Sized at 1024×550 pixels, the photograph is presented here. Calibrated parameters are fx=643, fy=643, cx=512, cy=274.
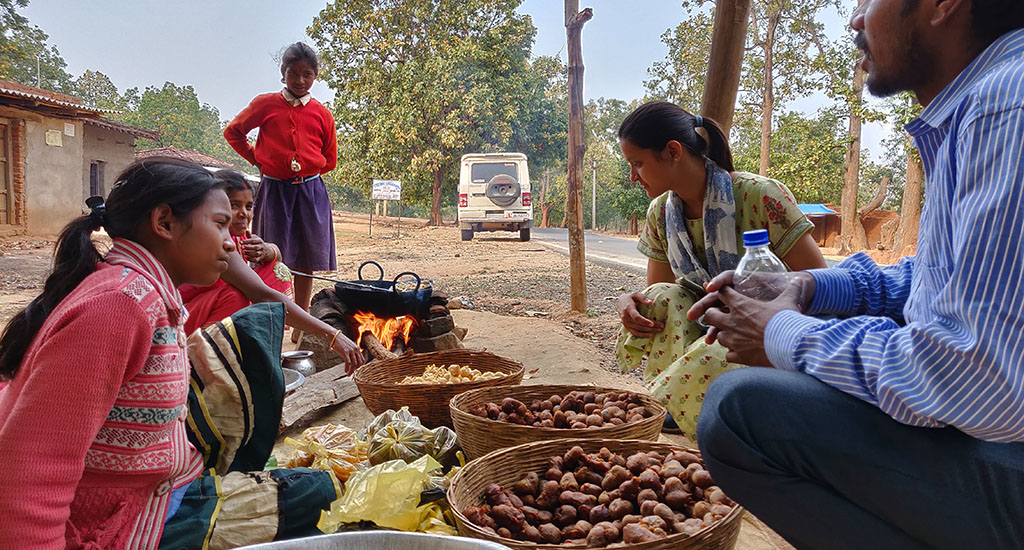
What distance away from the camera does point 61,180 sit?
1143 centimetres

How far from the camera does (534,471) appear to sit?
6.79 feet

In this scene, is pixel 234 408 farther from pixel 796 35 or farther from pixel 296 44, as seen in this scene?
pixel 796 35

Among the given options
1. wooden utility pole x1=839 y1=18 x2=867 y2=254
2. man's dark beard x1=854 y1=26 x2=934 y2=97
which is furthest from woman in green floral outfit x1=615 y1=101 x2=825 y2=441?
wooden utility pole x1=839 y1=18 x2=867 y2=254

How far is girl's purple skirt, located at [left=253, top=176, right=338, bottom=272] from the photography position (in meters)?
4.36

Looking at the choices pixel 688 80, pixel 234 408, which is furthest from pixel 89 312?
pixel 688 80

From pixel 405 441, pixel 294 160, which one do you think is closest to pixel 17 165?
pixel 294 160

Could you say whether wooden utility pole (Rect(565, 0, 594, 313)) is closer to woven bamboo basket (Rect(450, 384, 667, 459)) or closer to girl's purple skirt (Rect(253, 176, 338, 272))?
girl's purple skirt (Rect(253, 176, 338, 272))

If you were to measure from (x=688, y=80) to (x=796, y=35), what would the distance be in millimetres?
5704

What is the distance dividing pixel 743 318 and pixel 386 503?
1.09 metres

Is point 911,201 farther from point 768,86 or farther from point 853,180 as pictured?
point 768,86

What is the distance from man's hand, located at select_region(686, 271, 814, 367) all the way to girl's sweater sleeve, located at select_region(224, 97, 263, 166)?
364cm

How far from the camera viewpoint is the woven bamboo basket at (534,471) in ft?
4.96

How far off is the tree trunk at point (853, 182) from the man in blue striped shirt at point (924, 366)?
47.5 ft

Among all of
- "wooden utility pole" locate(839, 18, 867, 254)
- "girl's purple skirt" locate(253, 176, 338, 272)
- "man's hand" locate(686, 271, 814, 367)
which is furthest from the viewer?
"wooden utility pole" locate(839, 18, 867, 254)
